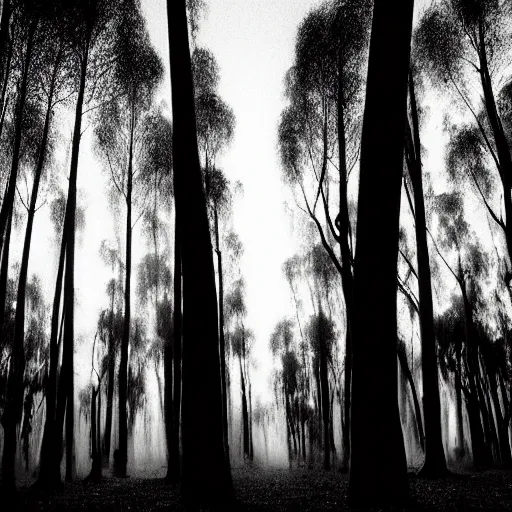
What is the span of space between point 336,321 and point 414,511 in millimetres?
18266

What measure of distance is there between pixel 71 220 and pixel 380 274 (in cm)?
772

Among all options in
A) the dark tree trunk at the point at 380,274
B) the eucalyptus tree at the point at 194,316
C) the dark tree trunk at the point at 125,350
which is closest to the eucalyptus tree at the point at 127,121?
the dark tree trunk at the point at 125,350

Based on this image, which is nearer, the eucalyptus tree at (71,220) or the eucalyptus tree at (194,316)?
the eucalyptus tree at (194,316)

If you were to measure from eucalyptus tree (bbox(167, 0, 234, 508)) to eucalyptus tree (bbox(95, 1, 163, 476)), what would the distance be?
6.54 m

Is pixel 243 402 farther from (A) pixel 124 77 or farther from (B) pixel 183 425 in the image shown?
(B) pixel 183 425

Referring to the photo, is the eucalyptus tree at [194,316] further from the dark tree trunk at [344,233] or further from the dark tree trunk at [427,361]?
the dark tree trunk at [427,361]

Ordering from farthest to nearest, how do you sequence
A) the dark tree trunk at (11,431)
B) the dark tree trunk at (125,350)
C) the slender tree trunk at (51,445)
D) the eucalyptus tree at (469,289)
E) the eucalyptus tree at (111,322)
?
the eucalyptus tree at (111,322), the eucalyptus tree at (469,289), the dark tree trunk at (125,350), the slender tree trunk at (51,445), the dark tree trunk at (11,431)

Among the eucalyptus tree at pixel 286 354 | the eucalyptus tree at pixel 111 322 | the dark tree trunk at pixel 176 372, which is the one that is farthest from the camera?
the eucalyptus tree at pixel 286 354

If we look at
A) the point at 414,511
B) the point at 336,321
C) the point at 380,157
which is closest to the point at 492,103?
the point at 380,157

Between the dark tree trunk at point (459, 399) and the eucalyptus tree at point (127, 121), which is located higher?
the eucalyptus tree at point (127, 121)

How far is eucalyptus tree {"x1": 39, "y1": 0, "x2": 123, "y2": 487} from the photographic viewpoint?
8484mm

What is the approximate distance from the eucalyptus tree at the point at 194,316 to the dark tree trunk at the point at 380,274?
145cm

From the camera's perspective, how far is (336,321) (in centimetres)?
2161

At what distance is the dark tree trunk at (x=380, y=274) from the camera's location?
4.00 metres
